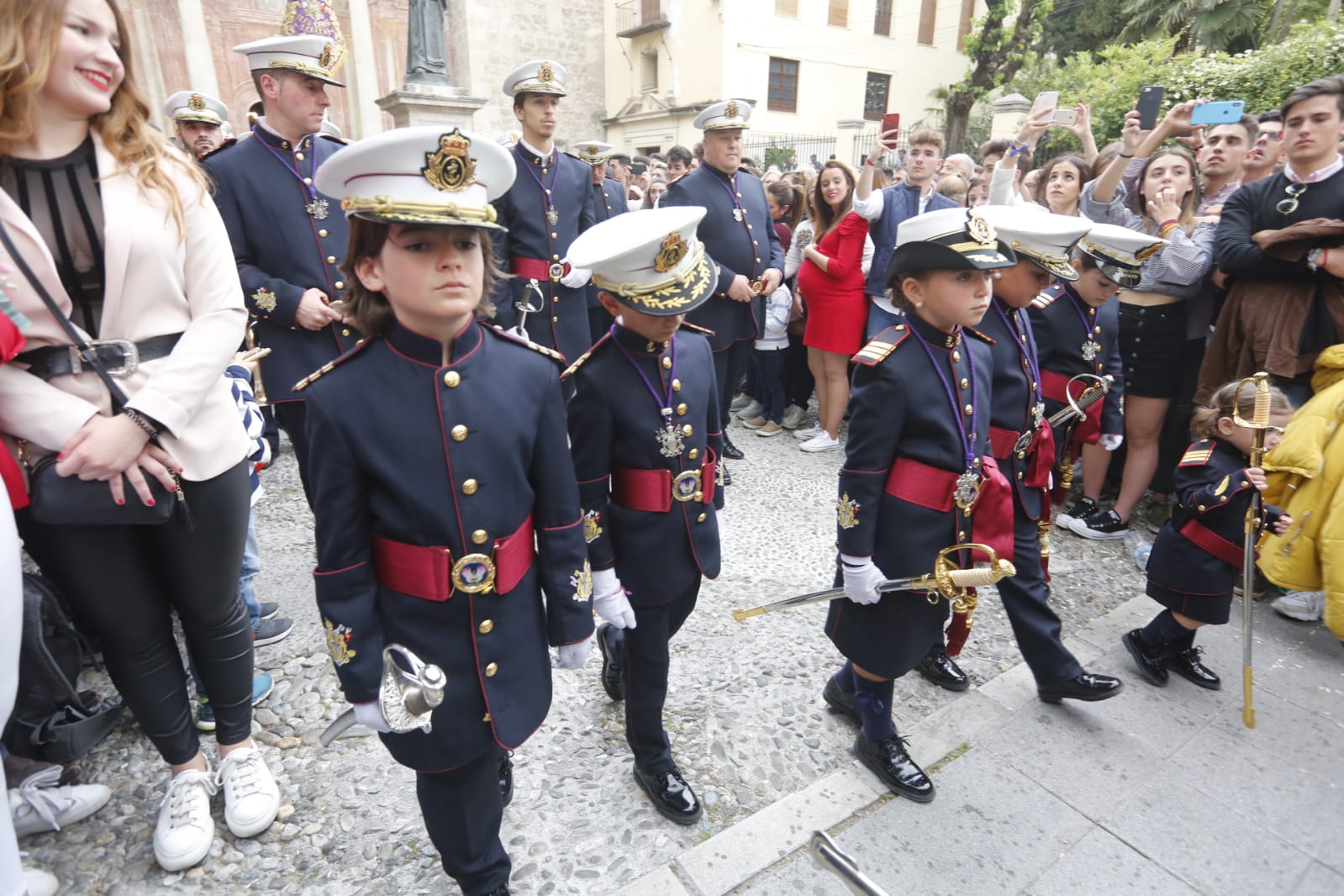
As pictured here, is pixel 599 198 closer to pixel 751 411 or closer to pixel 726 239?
pixel 726 239

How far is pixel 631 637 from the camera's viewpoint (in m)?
2.46

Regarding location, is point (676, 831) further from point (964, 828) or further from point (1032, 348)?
point (1032, 348)

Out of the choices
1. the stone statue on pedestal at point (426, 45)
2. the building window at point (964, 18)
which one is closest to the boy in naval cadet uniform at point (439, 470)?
the stone statue on pedestal at point (426, 45)

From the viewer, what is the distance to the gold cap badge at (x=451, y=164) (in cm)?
155

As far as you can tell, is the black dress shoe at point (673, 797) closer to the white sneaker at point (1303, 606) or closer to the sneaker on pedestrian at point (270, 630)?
the sneaker on pedestrian at point (270, 630)

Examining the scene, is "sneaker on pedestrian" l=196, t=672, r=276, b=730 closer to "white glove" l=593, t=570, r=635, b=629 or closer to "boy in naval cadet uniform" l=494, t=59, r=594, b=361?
"white glove" l=593, t=570, r=635, b=629

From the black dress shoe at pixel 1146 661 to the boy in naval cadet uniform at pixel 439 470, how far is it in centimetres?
285

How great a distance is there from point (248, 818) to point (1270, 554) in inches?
166

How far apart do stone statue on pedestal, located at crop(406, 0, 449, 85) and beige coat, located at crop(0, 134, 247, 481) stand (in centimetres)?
1060

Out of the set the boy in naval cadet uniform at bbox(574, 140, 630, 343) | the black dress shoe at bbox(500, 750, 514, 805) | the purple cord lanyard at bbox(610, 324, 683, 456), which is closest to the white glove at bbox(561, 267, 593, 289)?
the boy in naval cadet uniform at bbox(574, 140, 630, 343)

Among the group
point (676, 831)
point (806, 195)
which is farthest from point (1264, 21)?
point (676, 831)

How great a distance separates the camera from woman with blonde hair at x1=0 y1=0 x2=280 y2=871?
1761mm

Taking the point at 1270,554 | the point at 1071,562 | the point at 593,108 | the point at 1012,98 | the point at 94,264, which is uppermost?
the point at 593,108

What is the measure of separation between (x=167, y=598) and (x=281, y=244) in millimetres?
1544
